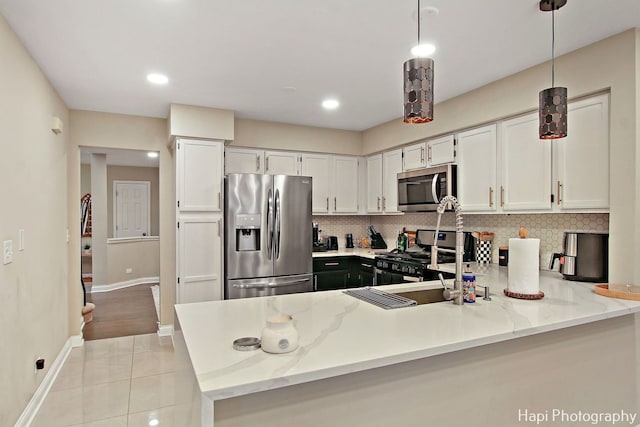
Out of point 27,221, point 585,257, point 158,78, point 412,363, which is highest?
point 158,78

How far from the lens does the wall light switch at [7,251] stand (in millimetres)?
2170

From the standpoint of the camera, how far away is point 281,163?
462 centimetres

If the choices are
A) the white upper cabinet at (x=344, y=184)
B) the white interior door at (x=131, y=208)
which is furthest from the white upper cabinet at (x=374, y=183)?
the white interior door at (x=131, y=208)

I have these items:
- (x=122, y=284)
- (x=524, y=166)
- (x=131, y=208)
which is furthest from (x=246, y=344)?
(x=131, y=208)

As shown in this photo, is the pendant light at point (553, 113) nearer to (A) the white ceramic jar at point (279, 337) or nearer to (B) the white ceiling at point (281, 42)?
(B) the white ceiling at point (281, 42)

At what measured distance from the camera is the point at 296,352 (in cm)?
132

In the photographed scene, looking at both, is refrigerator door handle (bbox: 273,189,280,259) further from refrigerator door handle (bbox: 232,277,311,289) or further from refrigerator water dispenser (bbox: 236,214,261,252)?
refrigerator door handle (bbox: 232,277,311,289)

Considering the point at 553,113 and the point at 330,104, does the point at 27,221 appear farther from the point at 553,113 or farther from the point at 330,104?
A: the point at 553,113

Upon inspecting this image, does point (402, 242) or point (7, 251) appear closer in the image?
point (7, 251)

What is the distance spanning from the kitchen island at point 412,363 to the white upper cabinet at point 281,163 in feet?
8.52

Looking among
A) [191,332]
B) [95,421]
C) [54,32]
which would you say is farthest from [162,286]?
[191,332]

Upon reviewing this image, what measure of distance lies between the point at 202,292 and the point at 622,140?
11.9 ft

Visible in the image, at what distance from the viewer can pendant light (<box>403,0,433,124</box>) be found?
160 cm

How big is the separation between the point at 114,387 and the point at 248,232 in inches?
68.2
